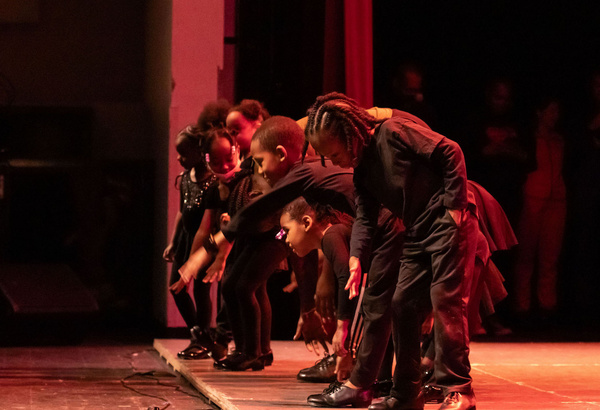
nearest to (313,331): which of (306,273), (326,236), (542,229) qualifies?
(306,273)

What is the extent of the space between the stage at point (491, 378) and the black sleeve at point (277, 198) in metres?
0.75

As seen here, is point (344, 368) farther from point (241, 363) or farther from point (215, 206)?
point (215, 206)

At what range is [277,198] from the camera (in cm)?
468

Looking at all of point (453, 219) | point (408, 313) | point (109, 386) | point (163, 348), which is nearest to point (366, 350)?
point (408, 313)

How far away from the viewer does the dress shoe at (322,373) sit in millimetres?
5203

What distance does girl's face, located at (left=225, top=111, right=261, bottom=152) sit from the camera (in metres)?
5.90

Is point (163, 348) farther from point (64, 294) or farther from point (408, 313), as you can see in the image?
point (408, 313)

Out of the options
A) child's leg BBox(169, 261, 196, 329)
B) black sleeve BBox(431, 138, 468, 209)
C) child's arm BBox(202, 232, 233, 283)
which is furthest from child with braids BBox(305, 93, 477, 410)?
child's leg BBox(169, 261, 196, 329)

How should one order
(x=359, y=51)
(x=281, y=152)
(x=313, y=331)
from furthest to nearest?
(x=359, y=51) → (x=313, y=331) → (x=281, y=152)

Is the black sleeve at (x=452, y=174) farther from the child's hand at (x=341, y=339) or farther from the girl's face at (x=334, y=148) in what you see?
the child's hand at (x=341, y=339)

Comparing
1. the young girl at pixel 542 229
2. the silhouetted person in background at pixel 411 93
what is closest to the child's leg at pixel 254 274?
the silhouetted person in background at pixel 411 93

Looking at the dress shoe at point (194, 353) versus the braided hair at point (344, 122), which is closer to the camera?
the braided hair at point (344, 122)

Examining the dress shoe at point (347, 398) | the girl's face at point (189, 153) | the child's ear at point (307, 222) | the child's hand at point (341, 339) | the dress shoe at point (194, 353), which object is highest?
the girl's face at point (189, 153)

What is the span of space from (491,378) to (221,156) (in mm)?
1784
